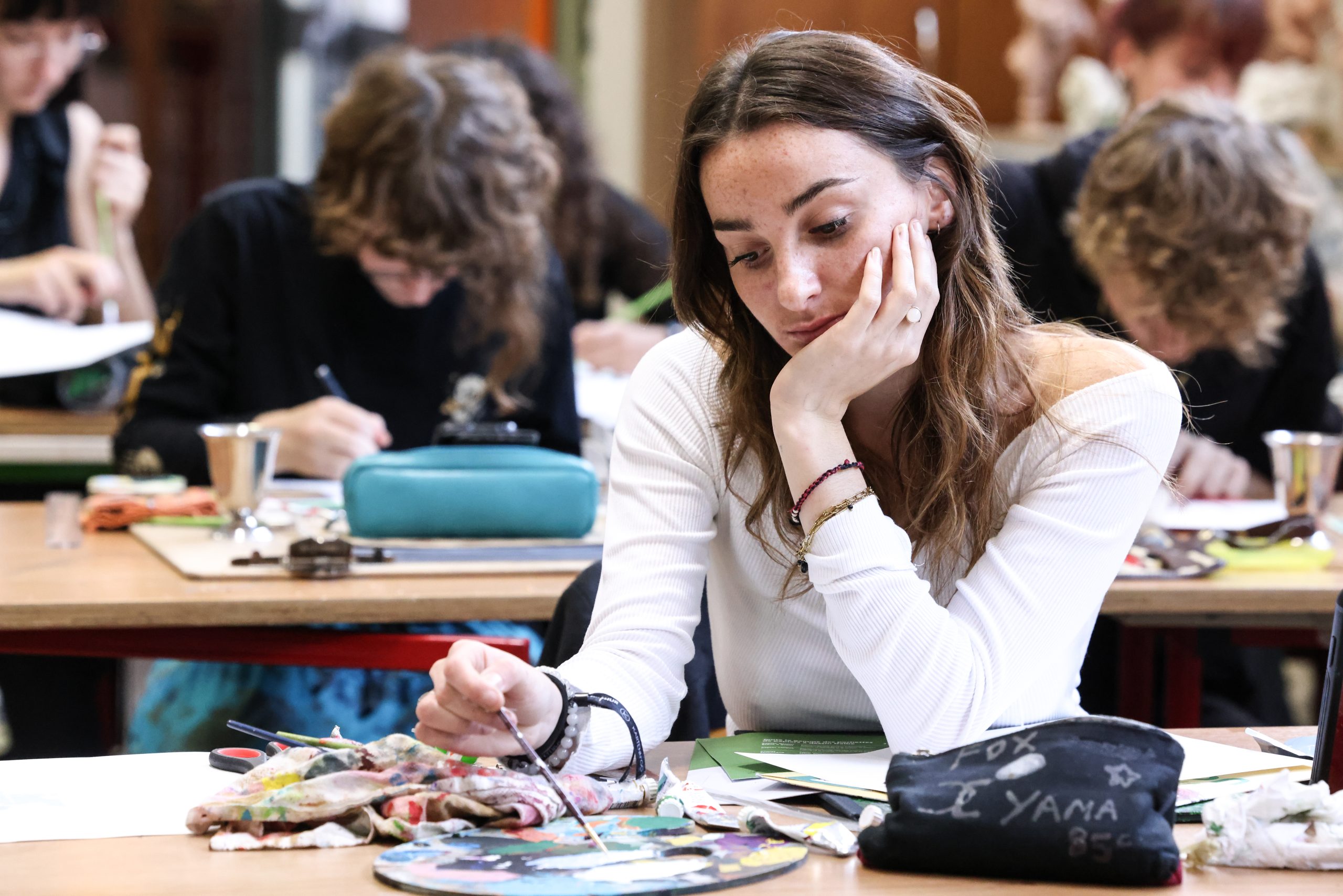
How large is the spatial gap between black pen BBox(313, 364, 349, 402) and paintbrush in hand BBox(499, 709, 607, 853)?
4.61ft

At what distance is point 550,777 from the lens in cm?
101

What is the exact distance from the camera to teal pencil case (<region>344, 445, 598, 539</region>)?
1.97 metres

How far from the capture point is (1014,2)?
15.8 ft

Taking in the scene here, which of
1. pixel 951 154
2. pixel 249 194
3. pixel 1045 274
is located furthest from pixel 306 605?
pixel 1045 274

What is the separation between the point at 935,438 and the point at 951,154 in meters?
0.24

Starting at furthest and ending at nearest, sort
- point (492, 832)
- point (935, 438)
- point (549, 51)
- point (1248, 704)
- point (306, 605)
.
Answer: point (549, 51), point (1248, 704), point (306, 605), point (935, 438), point (492, 832)

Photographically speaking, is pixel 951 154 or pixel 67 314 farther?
pixel 67 314

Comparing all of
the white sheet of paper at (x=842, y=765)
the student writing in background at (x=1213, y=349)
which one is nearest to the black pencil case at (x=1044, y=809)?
the white sheet of paper at (x=842, y=765)

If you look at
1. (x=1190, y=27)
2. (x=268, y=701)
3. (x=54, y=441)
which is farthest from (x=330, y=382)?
(x=1190, y=27)

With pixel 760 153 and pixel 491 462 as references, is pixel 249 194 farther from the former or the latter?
pixel 760 153

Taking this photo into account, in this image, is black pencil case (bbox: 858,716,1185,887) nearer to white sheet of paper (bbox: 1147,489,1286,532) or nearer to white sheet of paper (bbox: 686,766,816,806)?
white sheet of paper (bbox: 686,766,816,806)

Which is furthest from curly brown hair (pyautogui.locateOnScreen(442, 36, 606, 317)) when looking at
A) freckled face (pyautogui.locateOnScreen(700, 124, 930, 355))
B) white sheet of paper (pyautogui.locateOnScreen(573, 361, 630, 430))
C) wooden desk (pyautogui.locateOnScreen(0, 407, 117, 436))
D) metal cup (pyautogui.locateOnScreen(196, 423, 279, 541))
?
freckled face (pyautogui.locateOnScreen(700, 124, 930, 355))

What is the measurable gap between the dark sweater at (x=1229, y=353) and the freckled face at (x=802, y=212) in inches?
59.8

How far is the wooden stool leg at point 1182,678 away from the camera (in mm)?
1969
